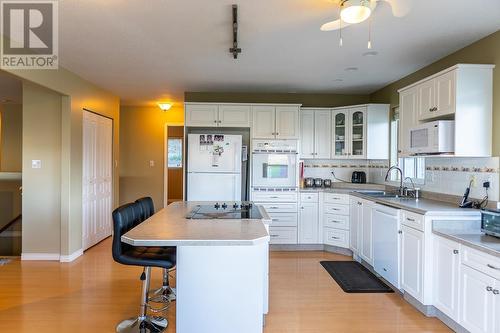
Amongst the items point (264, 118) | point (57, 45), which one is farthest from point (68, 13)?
point (264, 118)

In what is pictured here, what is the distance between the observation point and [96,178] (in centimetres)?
538

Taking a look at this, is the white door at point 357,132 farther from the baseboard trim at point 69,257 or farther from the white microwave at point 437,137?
the baseboard trim at point 69,257

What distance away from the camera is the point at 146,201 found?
3322 mm

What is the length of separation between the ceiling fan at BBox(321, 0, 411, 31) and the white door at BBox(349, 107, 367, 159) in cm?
261

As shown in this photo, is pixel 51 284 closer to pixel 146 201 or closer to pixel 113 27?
pixel 146 201

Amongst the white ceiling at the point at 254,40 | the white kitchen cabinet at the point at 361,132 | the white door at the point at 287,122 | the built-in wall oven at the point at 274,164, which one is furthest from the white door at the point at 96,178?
the white kitchen cabinet at the point at 361,132

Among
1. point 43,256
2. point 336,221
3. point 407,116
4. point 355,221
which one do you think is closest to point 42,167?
point 43,256

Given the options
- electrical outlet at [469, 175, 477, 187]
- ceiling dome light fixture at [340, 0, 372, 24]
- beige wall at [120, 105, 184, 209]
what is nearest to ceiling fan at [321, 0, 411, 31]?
ceiling dome light fixture at [340, 0, 372, 24]

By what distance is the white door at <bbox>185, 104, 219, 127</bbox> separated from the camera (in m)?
5.30

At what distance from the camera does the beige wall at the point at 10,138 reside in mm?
7117

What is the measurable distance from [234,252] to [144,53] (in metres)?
2.59

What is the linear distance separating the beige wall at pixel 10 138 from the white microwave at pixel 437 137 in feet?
24.5

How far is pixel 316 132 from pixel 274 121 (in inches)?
30.3

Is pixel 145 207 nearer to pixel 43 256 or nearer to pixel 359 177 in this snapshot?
pixel 43 256
